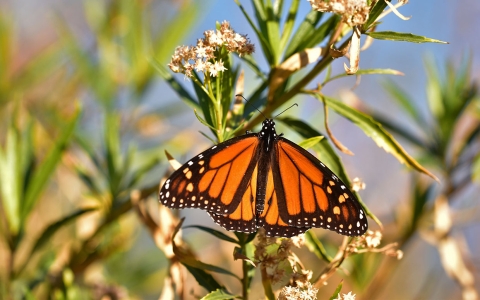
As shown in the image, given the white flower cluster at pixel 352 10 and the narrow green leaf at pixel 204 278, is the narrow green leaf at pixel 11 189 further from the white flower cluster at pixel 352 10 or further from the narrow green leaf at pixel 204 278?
the white flower cluster at pixel 352 10

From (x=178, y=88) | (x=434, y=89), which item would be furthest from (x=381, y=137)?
(x=434, y=89)

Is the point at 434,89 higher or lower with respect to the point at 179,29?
lower

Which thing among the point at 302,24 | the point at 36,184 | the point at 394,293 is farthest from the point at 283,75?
the point at 394,293

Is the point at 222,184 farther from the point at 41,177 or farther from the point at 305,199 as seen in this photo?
the point at 41,177

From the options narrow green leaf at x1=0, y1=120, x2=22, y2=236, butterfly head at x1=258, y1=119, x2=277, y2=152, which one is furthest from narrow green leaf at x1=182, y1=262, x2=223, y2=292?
narrow green leaf at x1=0, y1=120, x2=22, y2=236

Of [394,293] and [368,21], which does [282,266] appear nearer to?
[368,21]

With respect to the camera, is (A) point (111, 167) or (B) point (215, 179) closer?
(B) point (215, 179)

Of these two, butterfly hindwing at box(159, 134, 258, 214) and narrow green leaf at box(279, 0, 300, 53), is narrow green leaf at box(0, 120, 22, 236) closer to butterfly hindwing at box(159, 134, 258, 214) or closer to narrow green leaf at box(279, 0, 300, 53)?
butterfly hindwing at box(159, 134, 258, 214)
